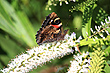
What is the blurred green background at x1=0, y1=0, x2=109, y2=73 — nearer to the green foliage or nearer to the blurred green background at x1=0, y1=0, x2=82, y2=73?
the blurred green background at x1=0, y1=0, x2=82, y2=73

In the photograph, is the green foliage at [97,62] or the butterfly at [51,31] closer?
the green foliage at [97,62]

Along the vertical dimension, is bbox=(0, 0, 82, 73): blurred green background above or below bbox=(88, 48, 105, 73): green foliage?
above

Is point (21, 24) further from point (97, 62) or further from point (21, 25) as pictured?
point (97, 62)

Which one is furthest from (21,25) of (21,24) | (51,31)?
(51,31)

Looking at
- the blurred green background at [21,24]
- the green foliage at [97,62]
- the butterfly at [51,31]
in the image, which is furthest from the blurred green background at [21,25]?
the green foliage at [97,62]

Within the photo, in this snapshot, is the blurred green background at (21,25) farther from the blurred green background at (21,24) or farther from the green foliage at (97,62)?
the green foliage at (97,62)

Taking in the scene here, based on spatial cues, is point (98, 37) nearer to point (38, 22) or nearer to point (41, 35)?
point (41, 35)

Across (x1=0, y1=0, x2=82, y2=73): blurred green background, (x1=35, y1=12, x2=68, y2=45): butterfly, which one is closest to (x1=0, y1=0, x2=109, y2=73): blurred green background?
(x1=0, y1=0, x2=82, y2=73): blurred green background

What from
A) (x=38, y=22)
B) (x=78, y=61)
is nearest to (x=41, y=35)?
(x=78, y=61)
